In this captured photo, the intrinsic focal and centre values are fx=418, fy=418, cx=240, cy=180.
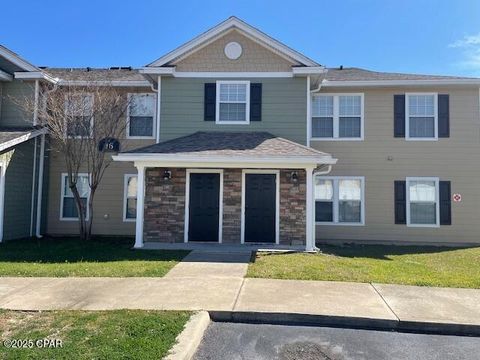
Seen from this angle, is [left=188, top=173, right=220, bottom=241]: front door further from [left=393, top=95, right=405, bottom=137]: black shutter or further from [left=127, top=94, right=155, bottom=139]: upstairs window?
[left=393, top=95, right=405, bottom=137]: black shutter

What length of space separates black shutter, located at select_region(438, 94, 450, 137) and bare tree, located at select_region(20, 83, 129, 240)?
33.8ft

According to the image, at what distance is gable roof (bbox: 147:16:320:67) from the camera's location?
13086 millimetres

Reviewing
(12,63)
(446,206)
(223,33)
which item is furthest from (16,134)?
(446,206)

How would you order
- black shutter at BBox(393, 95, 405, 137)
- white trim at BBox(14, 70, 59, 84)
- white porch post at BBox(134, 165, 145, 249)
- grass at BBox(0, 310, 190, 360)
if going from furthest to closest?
black shutter at BBox(393, 95, 405, 137)
white trim at BBox(14, 70, 59, 84)
white porch post at BBox(134, 165, 145, 249)
grass at BBox(0, 310, 190, 360)

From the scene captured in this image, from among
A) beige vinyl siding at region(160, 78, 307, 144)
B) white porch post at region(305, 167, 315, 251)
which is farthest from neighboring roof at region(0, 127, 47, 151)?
white porch post at region(305, 167, 315, 251)

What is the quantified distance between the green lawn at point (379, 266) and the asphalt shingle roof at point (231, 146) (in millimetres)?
2759

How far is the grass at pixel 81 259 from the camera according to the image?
26.4ft

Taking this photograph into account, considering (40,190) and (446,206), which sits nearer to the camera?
(446,206)

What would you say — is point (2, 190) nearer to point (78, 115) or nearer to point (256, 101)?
point (78, 115)

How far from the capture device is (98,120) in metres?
13.0

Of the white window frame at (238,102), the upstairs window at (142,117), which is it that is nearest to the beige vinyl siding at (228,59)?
the white window frame at (238,102)

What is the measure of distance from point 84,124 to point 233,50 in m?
5.21

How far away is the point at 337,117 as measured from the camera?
46.2ft

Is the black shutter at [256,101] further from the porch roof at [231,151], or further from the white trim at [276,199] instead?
the white trim at [276,199]
